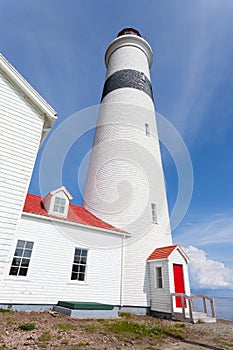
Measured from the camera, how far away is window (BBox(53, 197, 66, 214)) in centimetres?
1183

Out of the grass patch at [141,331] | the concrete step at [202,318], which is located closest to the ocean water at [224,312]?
the concrete step at [202,318]

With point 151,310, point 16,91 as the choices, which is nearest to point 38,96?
point 16,91

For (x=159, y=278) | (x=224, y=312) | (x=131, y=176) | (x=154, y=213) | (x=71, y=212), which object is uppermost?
(x=131, y=176)

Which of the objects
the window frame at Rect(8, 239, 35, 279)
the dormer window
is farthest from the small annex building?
the window frame at Rect(8, 239, 35, 279)

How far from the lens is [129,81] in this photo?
61.4 ft

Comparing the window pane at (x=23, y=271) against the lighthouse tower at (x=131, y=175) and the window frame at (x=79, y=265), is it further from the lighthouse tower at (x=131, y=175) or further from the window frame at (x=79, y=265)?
the lighthouse tower at (x=131, y=175)

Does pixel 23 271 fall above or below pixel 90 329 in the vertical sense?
above

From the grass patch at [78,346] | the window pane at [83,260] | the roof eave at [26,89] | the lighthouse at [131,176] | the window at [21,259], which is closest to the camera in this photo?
the grass patch at [78,346]

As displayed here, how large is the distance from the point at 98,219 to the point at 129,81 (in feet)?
39.5

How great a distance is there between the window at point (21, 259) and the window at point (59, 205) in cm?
240

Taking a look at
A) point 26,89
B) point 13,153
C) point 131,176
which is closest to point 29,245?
point 13,153

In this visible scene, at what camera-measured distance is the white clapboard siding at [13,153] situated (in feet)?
20.6

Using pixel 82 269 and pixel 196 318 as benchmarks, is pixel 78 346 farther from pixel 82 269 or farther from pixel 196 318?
pixel 196 318

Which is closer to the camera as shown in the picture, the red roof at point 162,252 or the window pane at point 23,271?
the window pane at point 23,271
